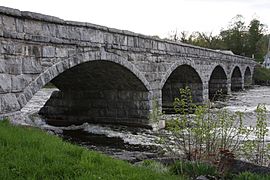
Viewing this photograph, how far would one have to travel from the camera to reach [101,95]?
17.4 metres

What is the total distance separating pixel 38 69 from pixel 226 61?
2785 centimetres

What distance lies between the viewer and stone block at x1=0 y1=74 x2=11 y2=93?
27.0 ft

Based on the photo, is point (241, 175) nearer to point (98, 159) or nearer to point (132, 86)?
point (98, 159)

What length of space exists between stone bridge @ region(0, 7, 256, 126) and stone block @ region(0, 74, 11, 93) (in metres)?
0.02

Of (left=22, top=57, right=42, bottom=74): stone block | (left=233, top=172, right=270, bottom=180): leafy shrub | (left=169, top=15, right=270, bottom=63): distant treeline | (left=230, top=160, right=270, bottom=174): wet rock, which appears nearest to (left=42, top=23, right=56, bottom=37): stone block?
(left=22, top=57, right=42, bottom=74): stone block

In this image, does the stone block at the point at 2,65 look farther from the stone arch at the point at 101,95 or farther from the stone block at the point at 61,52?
the stone arch at the point at 101,95

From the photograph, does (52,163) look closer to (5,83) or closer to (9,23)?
(5,83)

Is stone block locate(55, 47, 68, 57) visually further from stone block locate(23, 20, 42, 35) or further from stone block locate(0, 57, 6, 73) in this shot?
stone block locate(0, 57, 6, 73)

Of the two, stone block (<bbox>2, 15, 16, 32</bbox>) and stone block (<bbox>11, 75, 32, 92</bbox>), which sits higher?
stone block (<bbox>2, 15, 16, 32</bbox>)

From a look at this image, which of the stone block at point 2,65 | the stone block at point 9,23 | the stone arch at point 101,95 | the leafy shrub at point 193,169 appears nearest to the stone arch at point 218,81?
the stone arch at point 101,95

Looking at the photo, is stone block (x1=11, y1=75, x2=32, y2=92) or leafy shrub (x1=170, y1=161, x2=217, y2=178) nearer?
leafy shrub (x1=170, y1=161, x2=217, y2=178)

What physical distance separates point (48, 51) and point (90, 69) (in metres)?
5.09

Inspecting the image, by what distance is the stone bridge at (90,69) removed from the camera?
28.6ft

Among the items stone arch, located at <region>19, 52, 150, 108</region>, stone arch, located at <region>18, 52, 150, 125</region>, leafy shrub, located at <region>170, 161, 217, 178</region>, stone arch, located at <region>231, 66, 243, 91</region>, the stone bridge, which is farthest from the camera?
stone arch, located at <region>231, 66, 243, 91</region>
